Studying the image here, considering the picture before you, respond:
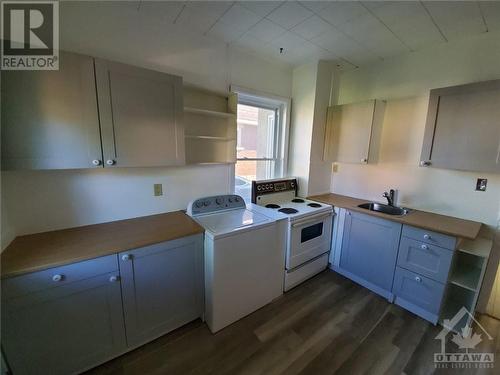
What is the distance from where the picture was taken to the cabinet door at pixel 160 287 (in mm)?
1432

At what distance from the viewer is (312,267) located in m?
2.47

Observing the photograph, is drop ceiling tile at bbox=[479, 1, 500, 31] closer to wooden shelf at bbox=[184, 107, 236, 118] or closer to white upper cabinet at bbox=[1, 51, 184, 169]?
wooden shelf at bbox=[184, 107, 236, 118]

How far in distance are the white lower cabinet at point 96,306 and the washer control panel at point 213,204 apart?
388mm

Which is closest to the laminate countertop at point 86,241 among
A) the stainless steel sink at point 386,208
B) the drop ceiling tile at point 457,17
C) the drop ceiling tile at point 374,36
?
the stainless steel sink at point 386,208

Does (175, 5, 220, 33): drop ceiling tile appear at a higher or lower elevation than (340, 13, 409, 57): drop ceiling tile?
lower

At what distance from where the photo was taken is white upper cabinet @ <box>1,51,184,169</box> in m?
1.17

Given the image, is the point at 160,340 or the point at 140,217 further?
the point at 140,217

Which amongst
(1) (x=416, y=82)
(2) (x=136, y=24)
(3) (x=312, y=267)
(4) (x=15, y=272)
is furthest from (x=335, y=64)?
(4) (x=15, y=272)

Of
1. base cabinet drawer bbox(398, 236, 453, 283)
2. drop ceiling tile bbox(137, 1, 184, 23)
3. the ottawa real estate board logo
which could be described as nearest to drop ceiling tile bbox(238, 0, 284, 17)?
drop ceiling tile bbox(137, 1, 184, 23)

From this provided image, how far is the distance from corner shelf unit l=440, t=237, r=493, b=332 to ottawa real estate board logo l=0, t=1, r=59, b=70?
325cm

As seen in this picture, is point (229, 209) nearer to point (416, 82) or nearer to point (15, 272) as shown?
point (15, 272)

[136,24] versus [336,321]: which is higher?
[136,24]

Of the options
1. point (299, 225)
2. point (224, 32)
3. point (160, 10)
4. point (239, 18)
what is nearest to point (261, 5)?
point (239, 18)

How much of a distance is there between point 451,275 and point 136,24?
3423 mm
